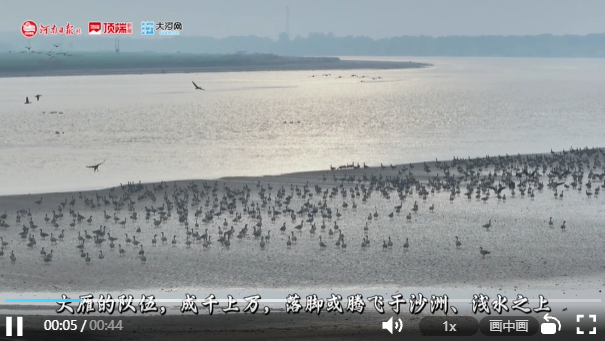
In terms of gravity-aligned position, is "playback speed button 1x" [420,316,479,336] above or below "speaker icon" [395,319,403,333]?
above

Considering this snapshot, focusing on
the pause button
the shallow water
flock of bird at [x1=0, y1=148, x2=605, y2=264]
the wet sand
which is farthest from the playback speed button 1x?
the shallow water

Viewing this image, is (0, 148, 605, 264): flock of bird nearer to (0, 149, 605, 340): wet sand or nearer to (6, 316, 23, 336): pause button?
(0, 149, 605, 340): wet sand

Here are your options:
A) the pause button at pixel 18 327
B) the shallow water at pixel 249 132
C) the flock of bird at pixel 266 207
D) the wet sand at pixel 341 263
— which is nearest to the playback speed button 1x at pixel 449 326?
the wet sand at pixel 341 263

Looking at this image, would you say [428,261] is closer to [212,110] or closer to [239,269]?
[239,269]

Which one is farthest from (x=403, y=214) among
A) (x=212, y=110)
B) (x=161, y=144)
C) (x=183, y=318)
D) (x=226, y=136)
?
(x=212, y=110)

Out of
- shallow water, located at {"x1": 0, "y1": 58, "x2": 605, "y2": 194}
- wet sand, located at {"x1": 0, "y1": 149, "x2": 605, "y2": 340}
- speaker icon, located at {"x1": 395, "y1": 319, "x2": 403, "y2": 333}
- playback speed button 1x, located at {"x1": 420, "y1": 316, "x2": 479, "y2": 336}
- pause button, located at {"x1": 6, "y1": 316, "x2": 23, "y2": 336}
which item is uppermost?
shallow water, located at {"x1": 0, "y1": 58, "x2": 605, "y2": 194}

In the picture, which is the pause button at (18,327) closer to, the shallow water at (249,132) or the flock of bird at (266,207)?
the flock of bird at (266,207)
